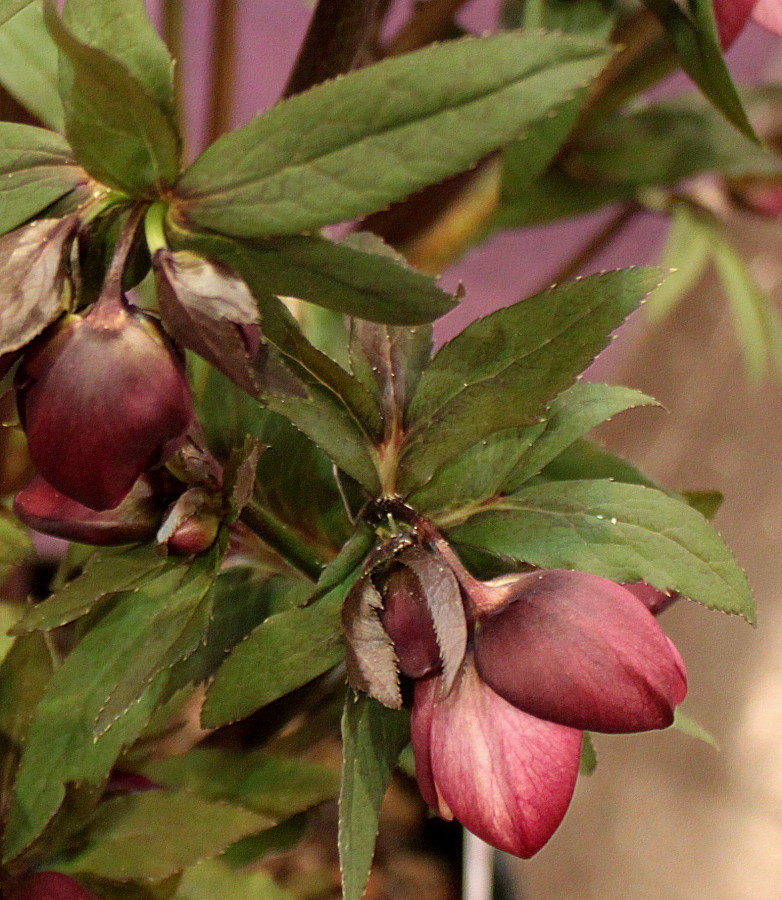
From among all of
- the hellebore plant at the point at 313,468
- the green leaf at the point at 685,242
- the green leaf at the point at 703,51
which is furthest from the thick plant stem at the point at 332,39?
the green leaf at the point at 685,242

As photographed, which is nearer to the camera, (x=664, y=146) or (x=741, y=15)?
(x=741, y=15)

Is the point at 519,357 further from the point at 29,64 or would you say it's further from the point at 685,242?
the point at 685,242

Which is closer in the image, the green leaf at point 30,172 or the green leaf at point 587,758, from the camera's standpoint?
the green leaf at point 30,172

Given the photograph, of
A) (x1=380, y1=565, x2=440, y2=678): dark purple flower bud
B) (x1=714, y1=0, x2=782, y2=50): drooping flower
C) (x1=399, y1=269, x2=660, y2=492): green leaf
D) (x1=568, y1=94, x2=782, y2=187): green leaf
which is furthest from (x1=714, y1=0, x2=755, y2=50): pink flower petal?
(x1=568, y1=94, x2=782, y2=187): green leaf

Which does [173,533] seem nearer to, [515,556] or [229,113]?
[515,556]

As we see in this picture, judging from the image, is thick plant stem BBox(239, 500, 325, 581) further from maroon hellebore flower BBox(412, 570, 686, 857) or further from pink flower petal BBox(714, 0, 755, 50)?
pink flower petal BBox(714, 0, 755, 50)

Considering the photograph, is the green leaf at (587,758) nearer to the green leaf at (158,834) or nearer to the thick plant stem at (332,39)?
the green leaf at (158,834)

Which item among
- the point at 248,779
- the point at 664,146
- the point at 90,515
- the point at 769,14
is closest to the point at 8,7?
the point at 90,515
